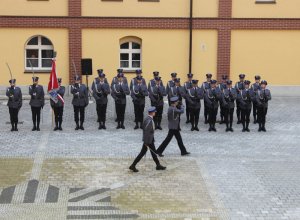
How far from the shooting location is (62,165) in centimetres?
1694

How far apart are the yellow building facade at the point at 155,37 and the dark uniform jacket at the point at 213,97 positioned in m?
6.68

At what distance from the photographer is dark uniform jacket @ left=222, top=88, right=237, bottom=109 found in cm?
2177

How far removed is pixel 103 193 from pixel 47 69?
1452 cm

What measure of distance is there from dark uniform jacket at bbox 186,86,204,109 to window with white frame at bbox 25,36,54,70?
8705 mm

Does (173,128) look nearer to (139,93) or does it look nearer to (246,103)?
(139,93)

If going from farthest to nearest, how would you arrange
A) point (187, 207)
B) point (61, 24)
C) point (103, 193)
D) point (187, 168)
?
point (61, 24), point (187, 168), point (103, 193), point (187, 207)

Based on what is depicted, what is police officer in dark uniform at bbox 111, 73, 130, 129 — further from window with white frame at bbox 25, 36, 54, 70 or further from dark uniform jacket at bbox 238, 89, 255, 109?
window with white frame at bbox 25, 36, 54, 70

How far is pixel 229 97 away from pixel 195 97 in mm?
1120

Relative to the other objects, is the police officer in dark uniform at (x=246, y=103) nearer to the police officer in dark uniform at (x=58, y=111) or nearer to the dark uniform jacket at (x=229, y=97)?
the dark uniform jacket at (x=229, y=97)

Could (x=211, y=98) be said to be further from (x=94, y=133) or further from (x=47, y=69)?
(x=47, y=69)

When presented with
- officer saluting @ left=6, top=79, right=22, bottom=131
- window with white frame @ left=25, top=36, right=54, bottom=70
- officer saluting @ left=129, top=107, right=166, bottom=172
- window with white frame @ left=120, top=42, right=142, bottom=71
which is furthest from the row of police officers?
window with white frame @ left=25, top=36, right=54, bottom=70

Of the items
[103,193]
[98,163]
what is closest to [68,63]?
[98,163]

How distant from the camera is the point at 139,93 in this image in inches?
869

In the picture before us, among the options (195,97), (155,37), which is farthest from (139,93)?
(155,37)
